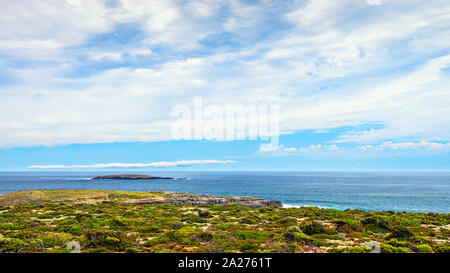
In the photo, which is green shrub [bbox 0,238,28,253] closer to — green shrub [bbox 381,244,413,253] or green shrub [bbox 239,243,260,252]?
green shrub [bbox 239,243,260,252]

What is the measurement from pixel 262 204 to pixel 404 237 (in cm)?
3891

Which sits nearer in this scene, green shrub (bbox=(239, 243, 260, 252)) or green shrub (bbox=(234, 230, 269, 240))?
green shrub (bbox=(239, 243, 260, 252))

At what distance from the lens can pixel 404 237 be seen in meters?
17.8

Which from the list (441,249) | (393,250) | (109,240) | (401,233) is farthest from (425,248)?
(109,240)

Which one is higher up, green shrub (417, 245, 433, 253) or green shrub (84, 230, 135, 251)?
green shrub (84, 230, 135, 251)

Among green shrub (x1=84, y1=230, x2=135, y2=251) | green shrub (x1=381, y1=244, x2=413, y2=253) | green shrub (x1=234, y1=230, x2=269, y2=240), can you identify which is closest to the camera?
green shrub (x1=381, y1=244, x2=413, y2=253)

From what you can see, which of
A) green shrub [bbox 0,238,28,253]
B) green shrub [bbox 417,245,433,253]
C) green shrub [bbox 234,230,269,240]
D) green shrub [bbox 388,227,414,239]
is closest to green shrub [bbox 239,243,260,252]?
green shrub [bbox 234,230,269,240]

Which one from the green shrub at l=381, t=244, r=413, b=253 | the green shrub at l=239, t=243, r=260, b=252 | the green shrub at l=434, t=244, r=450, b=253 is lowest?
the green shrub at l=434, t=244, r=450, b=253

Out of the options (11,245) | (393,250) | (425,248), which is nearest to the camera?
(393,250)

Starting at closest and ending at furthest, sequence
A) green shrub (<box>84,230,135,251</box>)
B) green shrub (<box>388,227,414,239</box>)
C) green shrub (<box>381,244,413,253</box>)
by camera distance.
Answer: green shrub (<box>381,244,413,253</box>) < green shrub (<box>84,230,135,251</box>) < green shrub (<box>388,227,414,239</box>)

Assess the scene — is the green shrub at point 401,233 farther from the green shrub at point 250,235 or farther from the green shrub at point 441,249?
the green shrub at point 250,235

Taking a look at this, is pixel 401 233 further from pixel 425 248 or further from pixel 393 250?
pixel 393 250

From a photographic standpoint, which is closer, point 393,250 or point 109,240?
point 393,250
